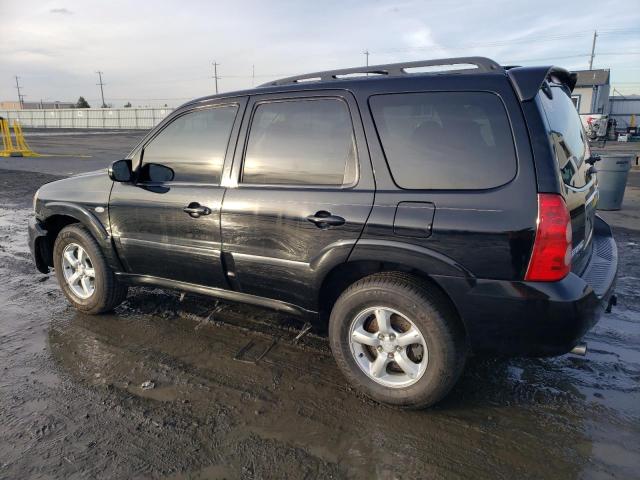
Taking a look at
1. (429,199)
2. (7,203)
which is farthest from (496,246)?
(7,203)

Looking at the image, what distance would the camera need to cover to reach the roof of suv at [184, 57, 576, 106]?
2475mm

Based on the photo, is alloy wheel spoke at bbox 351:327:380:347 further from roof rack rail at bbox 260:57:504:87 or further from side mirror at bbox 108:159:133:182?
side mirror at bbox 108:159:133:182

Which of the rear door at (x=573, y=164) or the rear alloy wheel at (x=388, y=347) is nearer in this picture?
the rear door at (x=573, y=164)

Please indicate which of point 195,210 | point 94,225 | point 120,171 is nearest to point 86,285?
point 94,225

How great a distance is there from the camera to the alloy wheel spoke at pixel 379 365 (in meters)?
2.84

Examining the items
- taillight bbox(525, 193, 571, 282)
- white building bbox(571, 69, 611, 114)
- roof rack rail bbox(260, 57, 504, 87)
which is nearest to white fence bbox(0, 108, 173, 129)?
white building bbox(571, 69, 611, 114)

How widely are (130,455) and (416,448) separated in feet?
4.88

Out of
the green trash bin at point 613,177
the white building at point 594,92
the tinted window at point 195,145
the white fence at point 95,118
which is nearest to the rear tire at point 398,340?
the tinted window at point 195,145

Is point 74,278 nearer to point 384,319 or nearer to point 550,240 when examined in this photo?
point 384,319

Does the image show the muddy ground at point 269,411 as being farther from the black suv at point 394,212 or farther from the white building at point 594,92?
the white building at point 594,92

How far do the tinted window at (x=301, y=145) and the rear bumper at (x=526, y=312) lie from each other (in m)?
0.97

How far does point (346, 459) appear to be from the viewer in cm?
241

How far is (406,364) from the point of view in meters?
2.77

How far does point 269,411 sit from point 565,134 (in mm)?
2372
